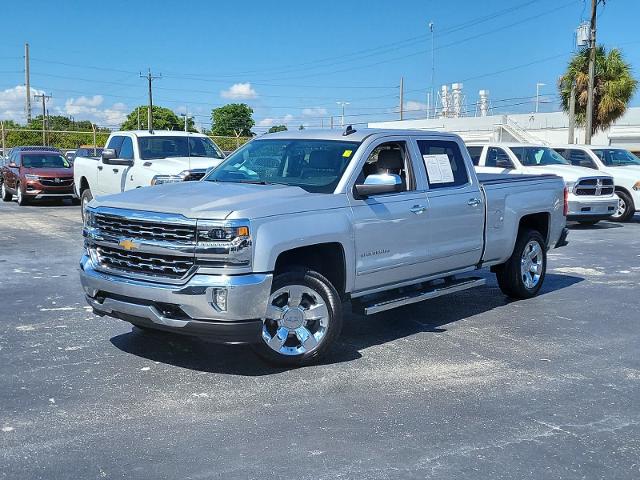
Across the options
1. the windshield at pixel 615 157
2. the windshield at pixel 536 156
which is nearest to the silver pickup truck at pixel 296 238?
the windshield at pixel 536 156

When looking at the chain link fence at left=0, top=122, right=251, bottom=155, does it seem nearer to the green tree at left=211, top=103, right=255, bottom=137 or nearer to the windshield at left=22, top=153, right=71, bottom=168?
the windshield at left=22, top=153, right=71, bottom=168

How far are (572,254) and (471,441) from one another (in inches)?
343

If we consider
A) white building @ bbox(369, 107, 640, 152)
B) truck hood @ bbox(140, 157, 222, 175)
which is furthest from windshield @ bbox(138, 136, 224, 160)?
white building @ bbox(369, 107, 640, 152)

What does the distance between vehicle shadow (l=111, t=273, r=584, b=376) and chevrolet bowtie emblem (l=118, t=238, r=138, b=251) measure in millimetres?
984

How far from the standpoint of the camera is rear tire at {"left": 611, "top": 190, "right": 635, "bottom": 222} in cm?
1750

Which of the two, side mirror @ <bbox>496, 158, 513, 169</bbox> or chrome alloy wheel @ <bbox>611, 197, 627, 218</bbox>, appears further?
chrome alloy wheel @ <bbox>611, 197, 627, 218</bbox>

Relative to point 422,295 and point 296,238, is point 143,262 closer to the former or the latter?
point 296,238

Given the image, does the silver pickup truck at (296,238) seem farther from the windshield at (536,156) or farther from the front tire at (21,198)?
the front tire at (21,198)

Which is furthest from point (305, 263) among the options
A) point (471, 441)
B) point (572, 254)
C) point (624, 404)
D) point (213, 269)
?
point (572, 254)

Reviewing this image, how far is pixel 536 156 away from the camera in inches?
671

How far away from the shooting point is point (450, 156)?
7590 millimetres

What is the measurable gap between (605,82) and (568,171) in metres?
19.8

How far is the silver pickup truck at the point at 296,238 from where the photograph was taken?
17.7ft

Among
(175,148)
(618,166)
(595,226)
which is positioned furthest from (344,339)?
(618,166)
